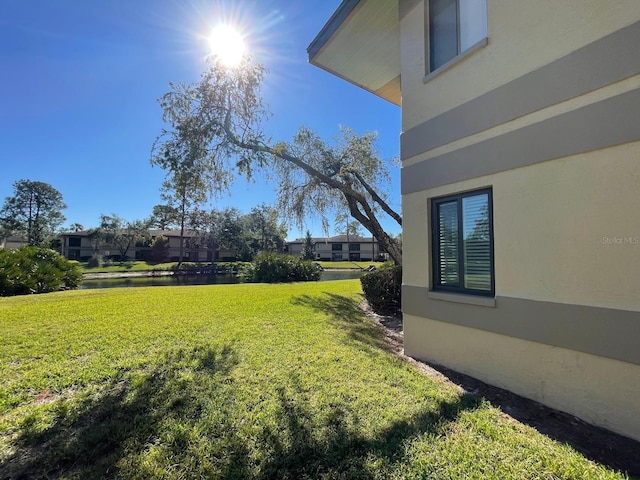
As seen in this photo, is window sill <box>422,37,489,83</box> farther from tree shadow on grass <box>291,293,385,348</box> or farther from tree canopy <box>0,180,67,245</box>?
tree canopy <box>0,180,67,245</box>

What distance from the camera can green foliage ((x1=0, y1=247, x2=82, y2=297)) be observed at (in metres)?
10.3

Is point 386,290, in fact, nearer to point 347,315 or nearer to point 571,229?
point 347,315

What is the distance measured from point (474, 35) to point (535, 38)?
3.33 ft

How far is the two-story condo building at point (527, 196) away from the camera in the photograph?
285 centimetres

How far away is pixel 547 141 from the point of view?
131 inches

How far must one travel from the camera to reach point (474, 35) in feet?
14.1

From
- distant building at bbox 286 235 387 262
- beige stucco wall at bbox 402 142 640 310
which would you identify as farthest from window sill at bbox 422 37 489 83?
distant building at bbox 286 235 387 262

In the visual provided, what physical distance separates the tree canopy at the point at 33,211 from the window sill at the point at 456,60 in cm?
6609

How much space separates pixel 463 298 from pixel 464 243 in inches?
31.5

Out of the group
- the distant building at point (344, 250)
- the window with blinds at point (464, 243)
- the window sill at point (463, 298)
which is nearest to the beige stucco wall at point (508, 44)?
the window with blinds at point (464, 243)

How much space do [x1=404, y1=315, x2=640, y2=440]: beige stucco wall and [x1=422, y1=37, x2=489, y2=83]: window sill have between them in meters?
3.92

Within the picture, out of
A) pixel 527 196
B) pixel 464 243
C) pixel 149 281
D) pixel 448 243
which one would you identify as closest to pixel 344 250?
pixel 149 281

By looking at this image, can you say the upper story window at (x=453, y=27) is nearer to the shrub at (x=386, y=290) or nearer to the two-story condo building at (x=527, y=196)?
the two-story condo building at (x=527, y=196)

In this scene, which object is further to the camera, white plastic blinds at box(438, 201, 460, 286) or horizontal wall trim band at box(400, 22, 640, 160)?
white plastic blinds at box(438, 201, 460, 286)
